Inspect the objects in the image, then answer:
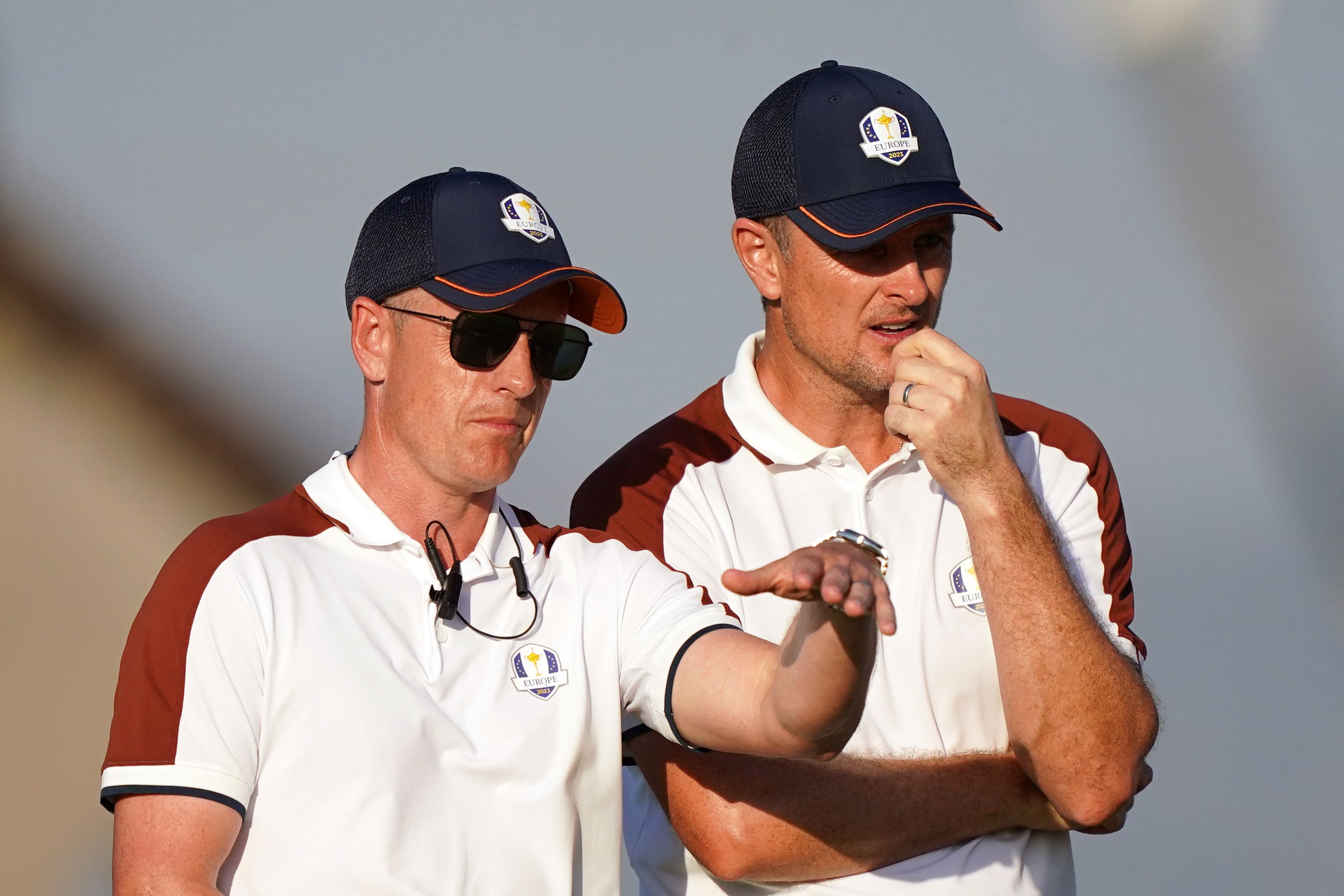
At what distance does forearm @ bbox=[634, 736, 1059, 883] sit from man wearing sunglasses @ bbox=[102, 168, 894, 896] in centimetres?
14

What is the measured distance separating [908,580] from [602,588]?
0.55 meters

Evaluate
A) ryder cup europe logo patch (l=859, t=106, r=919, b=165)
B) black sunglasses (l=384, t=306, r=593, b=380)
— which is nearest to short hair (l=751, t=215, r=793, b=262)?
ryder cup europe logo patch (l=859, t=106, r=919, b=165)

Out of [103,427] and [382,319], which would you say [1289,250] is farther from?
[103,427]

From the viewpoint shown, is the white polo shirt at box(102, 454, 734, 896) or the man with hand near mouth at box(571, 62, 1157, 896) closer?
the white polo shirt at box(102, 454, 734, 896)

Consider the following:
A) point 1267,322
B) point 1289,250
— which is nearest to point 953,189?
point 1267,322

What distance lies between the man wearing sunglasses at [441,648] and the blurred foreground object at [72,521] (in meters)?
2.40

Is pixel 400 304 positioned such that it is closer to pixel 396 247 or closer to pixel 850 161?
pixel 396 247

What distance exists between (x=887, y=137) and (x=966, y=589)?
79 centimetres

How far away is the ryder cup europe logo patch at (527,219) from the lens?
2154mm

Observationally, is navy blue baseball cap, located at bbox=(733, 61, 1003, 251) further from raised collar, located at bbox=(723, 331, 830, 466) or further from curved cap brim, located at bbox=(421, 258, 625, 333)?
curved cap brim, located at bbox=(421, 258, 625, 333)

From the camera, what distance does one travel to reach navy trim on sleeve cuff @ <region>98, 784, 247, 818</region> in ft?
5.71

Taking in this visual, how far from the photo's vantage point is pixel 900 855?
2.15m

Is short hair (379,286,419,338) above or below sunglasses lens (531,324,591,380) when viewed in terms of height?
above

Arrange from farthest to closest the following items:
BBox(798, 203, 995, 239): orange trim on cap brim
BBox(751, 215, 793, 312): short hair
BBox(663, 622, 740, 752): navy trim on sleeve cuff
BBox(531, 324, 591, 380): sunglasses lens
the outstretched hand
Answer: BBox(751, 215, 793, 312): short hair, BBox(798, 203, 995, 239): orange trim on cap brim, BBox(531, 324, 591, 380): sunglasses lens, BBox(663, 622, 740, 752): navy trim on sleeve cuff, the outstretched hand
